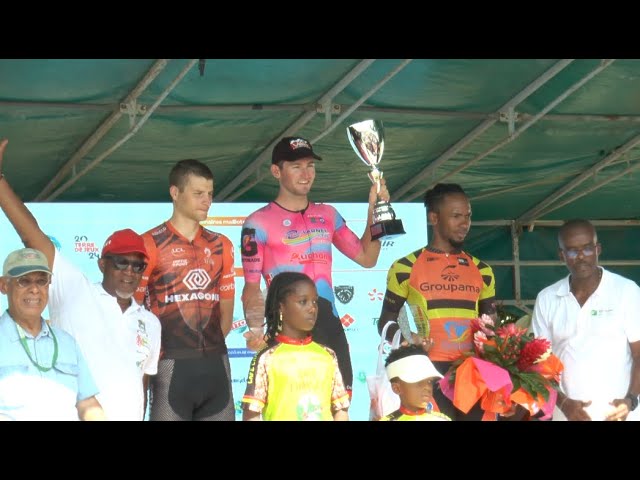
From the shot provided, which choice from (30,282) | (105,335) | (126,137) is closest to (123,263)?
(105,335)

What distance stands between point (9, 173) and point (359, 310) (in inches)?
103

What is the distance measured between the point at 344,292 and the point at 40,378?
4064mm

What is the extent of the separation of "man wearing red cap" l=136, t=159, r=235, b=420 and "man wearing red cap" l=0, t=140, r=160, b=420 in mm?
143

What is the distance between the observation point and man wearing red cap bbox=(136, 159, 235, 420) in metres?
5.28

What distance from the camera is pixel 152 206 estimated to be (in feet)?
26.3

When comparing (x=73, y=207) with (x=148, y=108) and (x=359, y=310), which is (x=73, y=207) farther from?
(x=359, y=310)

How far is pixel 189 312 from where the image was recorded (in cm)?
533

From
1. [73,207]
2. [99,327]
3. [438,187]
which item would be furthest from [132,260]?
[73,207]

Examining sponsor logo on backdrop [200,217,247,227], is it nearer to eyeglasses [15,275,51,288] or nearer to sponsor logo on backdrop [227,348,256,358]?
sponsor logo on backdrop [227,348,256,358]

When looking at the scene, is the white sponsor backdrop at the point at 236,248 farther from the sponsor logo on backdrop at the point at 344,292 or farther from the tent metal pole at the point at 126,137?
the tent metal pole at the point at 126,137

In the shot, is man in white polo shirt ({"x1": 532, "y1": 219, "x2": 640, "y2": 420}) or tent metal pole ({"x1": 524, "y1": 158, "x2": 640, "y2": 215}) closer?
man in white polo shirt ({"x1": 532, "y1": 219, "x2": 640, "y2": 420})

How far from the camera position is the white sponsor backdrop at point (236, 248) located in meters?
7.94

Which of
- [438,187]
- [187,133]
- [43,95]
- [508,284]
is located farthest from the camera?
[508,284]

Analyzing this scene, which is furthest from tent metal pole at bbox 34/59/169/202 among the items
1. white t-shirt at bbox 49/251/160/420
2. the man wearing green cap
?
the man wearing green cap
